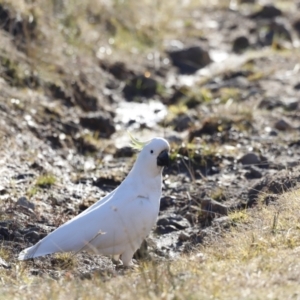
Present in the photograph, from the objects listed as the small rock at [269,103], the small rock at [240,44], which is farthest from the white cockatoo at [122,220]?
the small rock at [240,44]

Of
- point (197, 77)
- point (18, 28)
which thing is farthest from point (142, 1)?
point (18, 28)

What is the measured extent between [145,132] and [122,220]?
5.05 metres

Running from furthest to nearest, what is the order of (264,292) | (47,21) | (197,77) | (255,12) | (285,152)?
(255,12), (197,77), (47,21), (285,152), (264,292)

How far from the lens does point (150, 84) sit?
13805mm

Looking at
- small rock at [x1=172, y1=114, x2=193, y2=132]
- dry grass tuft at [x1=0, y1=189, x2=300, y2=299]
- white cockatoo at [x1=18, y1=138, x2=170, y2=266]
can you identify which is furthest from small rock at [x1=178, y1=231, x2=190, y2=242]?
small rock at [x1=172, y1=114, x2=193, y2=132]

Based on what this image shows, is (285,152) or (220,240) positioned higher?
(220,240)

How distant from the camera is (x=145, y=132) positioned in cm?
1159

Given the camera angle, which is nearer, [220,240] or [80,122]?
[220,240]

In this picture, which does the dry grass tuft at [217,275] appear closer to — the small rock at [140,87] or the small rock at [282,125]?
the small rock at [282,125]

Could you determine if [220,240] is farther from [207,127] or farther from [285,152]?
[207,127]

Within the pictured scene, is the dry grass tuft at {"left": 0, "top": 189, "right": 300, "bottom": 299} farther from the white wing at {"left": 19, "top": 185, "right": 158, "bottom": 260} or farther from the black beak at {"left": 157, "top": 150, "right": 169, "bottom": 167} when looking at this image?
the black beak at {"left": 157, "top": 150, "right": 169, "bottom": 167}

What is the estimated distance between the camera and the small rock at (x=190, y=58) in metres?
15.9

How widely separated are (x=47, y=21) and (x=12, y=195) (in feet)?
18.5

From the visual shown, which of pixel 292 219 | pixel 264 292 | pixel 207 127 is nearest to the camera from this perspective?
pixel 264 292
